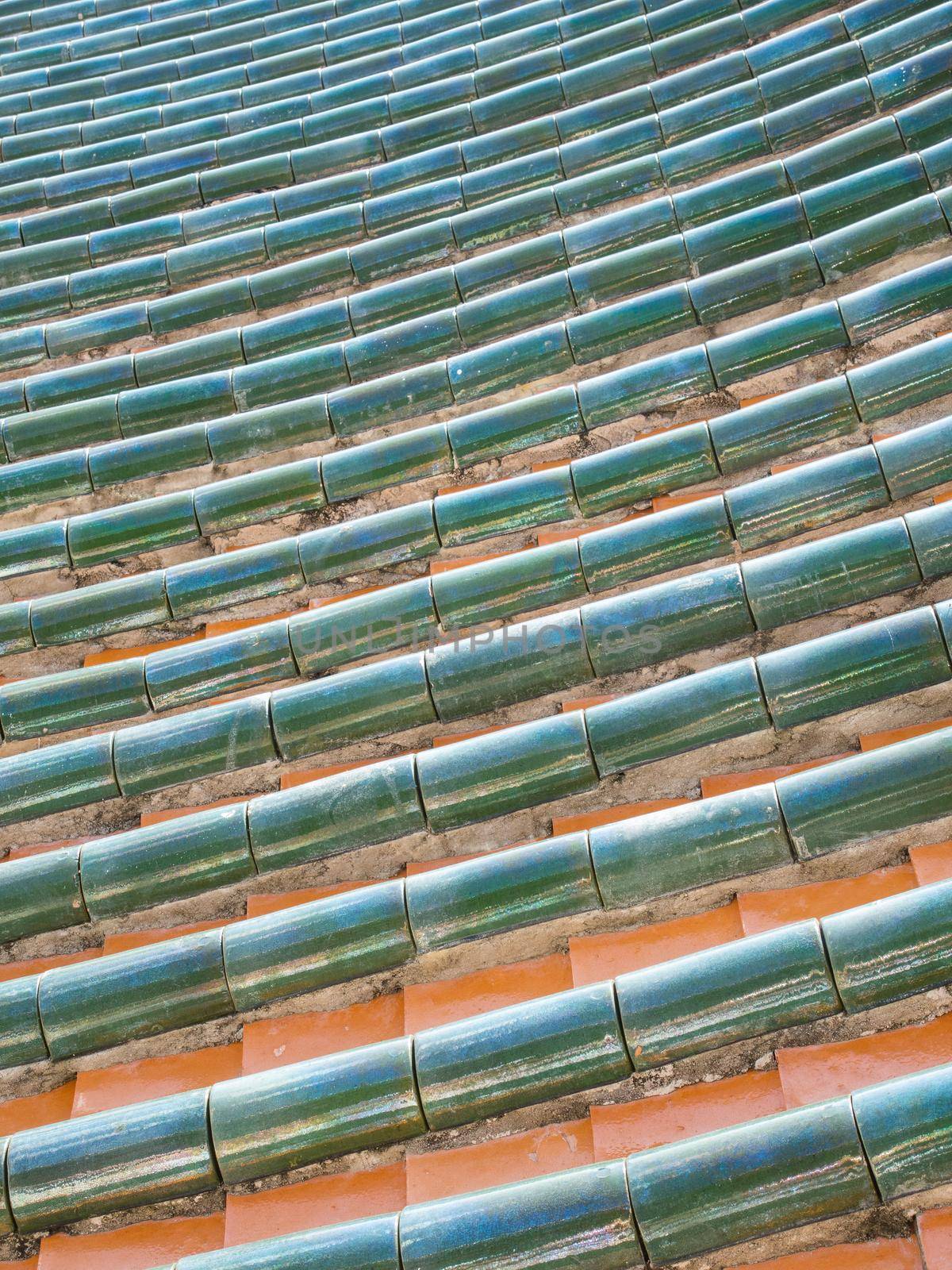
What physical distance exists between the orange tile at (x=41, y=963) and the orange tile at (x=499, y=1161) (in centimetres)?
91

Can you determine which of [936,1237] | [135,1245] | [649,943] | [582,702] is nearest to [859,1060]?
[936,1237]

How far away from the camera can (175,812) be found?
3057 millimetres

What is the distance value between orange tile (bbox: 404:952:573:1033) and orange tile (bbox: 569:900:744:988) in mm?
43

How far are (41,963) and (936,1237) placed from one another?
189 cm

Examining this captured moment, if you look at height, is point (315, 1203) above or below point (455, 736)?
below

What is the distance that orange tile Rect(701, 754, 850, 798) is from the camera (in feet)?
8.78

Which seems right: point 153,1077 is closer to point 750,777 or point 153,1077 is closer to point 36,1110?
point 36,1110

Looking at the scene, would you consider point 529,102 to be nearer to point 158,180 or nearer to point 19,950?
point 158,180

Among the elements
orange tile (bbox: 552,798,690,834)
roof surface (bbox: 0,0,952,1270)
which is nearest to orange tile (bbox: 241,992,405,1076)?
roof surface (bbox: 0,0,952,1270)

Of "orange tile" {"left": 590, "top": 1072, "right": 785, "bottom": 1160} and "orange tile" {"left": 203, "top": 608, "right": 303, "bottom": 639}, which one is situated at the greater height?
"orange tile" {"left": 203, "top": 608, "right": 303, "bottom": 639}

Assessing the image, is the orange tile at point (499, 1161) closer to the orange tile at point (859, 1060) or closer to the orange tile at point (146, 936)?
the orange tile at point (859, 1060)

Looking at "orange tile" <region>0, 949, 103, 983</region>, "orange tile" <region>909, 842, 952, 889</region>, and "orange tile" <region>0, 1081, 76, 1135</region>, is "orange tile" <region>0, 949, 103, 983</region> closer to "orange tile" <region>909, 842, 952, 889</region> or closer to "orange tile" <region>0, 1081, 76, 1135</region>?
"orange tile" <region>0, 1081, 76, 1135</region>

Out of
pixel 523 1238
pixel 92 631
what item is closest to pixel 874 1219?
pixel 523 1238

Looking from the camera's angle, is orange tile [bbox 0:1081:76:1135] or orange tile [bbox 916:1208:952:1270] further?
orange tile [bbox 0:1081:76:1135]
